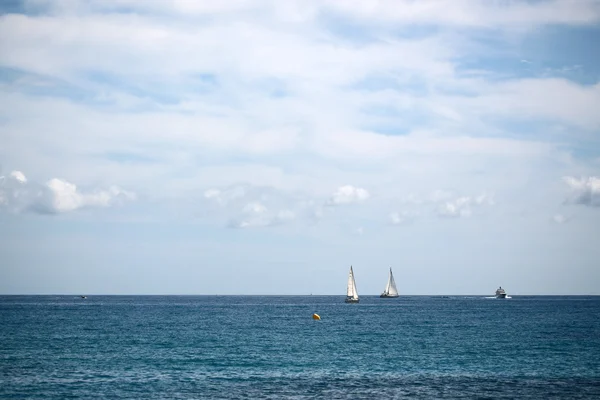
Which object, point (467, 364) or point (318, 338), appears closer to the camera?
point (467, 364)

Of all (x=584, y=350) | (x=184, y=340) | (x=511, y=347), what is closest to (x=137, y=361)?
(x=184, y=340)

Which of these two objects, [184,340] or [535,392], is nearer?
[535,392]

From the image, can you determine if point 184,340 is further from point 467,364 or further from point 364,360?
point 467,364

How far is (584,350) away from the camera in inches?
3393

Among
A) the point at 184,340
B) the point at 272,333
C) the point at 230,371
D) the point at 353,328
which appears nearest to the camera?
the point at 230,371

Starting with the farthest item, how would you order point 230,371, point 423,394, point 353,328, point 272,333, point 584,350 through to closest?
point 353,328 < point 272,333 < point 584,350 < point 230,371 < point 423,394

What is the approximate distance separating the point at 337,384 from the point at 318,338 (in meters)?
46.3

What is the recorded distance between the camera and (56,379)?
61719 millimetres

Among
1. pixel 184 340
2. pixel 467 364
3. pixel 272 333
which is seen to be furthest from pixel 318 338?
pixel 467 364

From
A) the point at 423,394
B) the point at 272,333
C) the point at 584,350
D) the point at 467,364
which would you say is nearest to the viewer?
the point at 423,394

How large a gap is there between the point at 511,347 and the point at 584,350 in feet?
31.2

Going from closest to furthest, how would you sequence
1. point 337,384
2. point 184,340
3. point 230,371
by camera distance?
point 337,384 → point 230,371 → point 184,340

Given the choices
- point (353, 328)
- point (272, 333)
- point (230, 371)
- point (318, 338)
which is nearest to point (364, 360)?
point (230, 371)

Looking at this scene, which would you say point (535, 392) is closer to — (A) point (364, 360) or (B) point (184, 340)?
(A) point (364, 360)
